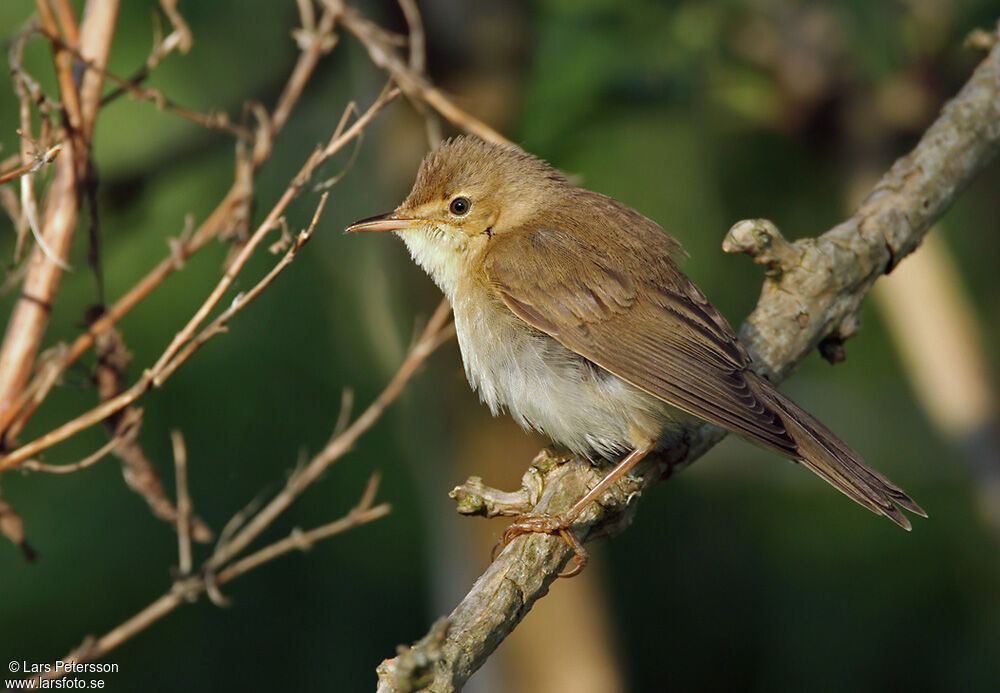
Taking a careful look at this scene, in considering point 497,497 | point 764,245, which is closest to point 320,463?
point 497,497

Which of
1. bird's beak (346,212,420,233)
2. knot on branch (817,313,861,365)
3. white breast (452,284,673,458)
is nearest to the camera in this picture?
white breast (452,284,673,458)

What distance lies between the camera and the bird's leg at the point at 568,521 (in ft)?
8.48

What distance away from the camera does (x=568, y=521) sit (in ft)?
8.66

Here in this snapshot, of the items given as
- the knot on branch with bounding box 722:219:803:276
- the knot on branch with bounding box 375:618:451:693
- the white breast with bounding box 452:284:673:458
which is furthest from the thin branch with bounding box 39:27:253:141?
the knot on branch with bounding box 375:618:451:693

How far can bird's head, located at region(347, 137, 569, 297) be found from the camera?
3447 millimetres

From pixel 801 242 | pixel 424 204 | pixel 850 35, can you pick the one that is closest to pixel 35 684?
pixel 424 204

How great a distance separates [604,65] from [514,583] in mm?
2444

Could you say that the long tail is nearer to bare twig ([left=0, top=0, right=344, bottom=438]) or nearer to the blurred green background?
bare twig ([left=0, top=0, right=344, bottom=438])

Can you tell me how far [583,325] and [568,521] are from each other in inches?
26.4

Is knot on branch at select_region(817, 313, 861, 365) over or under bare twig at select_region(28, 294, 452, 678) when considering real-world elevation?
over

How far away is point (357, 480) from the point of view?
5.56 meters

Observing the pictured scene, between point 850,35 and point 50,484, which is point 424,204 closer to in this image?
point 850,35

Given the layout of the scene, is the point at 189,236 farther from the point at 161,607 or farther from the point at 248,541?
the point at 161,607

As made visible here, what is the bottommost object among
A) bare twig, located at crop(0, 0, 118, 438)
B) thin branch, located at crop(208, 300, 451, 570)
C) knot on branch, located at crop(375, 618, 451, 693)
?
knot on branch, located at crop(375, 618, 451, 693)
